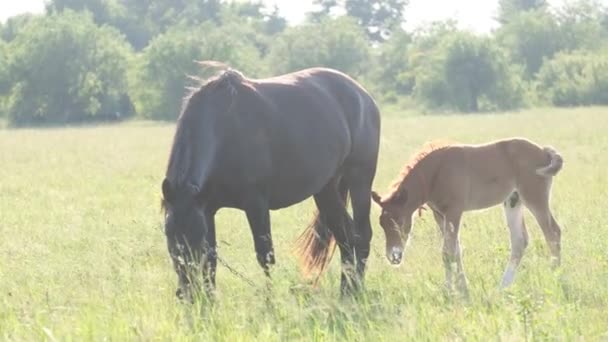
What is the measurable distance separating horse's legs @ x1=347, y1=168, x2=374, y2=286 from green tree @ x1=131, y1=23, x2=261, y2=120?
53.7 metres

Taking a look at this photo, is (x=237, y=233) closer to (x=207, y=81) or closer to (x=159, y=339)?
(x=207, y=81)

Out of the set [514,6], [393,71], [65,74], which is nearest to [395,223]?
[65,74]

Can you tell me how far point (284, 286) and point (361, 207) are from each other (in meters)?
1.88

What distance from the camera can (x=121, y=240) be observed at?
27.7ft

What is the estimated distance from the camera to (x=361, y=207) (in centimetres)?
732

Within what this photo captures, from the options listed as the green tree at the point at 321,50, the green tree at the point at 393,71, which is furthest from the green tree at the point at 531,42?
the green tree at the point at 321,50

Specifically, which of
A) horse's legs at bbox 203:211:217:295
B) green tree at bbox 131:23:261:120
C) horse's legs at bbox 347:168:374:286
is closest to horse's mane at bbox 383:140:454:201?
horse's legs at bbox 347:168:374:286

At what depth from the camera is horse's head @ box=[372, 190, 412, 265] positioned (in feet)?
21.2

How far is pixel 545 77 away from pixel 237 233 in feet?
199

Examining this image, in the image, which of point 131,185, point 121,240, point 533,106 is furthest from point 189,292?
point 533,106

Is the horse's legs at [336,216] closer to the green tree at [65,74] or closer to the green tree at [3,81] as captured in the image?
the green tree at [65,74]

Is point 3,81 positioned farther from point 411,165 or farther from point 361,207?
point 411,165

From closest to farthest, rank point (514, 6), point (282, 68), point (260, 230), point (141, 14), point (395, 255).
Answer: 1. point (260, 230)
2. point (395, 255)
3. point (282, 68)
4. point (141, 14)
5. point (514, 6)

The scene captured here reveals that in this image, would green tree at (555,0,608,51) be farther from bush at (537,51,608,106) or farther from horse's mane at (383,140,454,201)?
horse's mane at (383,140,454,201)
